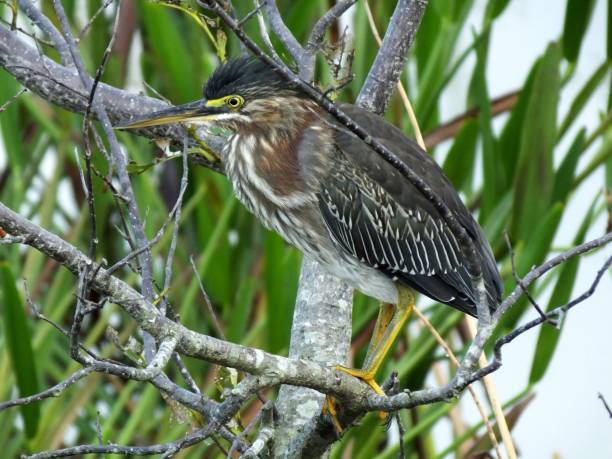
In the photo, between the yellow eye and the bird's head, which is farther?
the yellow eye

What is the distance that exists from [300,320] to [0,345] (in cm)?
215

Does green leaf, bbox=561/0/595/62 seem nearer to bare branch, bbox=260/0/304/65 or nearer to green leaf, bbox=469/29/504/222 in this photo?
green leaf, bbox=469/29/504/222

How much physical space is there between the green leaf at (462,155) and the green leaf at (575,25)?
2.18 ft

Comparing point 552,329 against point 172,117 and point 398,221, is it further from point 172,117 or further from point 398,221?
point 172,117

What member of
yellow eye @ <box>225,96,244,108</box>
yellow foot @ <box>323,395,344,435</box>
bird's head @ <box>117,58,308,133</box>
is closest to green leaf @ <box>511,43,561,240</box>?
bird's head @ <box>117,58,308,133</box>

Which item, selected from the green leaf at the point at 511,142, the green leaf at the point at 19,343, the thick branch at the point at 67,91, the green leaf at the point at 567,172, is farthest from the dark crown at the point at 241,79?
the green leaf at the point at 511,142

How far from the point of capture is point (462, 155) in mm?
4191

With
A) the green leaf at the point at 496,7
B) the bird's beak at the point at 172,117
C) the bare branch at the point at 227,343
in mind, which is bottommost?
the bare branch at the point at 227,343

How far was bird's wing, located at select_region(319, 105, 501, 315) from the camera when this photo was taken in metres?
3.15

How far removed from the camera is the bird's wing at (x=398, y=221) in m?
3.15

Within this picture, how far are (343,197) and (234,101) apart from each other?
439 millimetres

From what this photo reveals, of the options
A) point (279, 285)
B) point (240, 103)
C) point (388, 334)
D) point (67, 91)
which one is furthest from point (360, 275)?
point (67, 91)

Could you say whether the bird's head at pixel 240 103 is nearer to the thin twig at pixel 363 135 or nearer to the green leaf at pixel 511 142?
A: the thin twig at pixel 363 135

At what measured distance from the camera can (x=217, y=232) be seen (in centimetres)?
445
